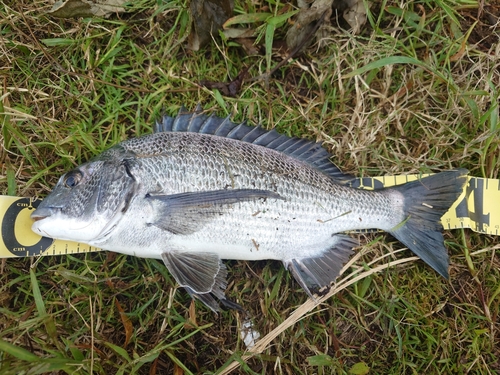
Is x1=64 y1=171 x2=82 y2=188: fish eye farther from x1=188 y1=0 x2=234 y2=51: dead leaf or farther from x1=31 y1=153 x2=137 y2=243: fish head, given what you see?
x1=188 y1=0 x2=234 y2=51: dead leaf

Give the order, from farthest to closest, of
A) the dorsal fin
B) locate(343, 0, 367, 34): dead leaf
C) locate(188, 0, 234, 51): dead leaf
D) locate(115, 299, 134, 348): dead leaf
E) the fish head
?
locate(343, 0, 367, 34): dead leaf
locate(188, 0, 234, 51): dead leaf
the dorsal fin
locate(115, 299, 134, 348): dead leaf
the fish head

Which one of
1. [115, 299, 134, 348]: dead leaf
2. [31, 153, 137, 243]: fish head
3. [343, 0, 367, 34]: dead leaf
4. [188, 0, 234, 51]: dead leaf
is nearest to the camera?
[31, 153, 137, 243]: fish head

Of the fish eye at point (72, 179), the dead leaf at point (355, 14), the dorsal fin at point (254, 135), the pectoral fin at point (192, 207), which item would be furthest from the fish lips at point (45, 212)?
the dead leaf at point (355, 14)

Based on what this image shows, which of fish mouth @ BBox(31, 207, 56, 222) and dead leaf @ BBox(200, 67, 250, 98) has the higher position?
dead leaf @ BBox(200, 67, 250, 98)

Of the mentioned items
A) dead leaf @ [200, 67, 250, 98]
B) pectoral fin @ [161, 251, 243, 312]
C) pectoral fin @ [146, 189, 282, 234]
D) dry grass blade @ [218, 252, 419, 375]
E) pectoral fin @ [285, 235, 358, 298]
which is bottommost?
dry grass blade @ [218, 252, 419, 375]

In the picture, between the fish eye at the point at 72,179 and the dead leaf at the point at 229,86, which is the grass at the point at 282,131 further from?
the fish eye at the point at 72,179

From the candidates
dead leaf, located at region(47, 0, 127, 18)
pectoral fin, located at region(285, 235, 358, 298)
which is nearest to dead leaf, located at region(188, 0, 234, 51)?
dead leaf, located at region(47, 0, 127, 18)

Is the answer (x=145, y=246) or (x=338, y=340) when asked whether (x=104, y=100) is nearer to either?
(x=145, y=246)

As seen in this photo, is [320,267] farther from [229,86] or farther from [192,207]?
[229,86]

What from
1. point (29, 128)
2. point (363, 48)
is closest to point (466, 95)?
point (363, 48)
